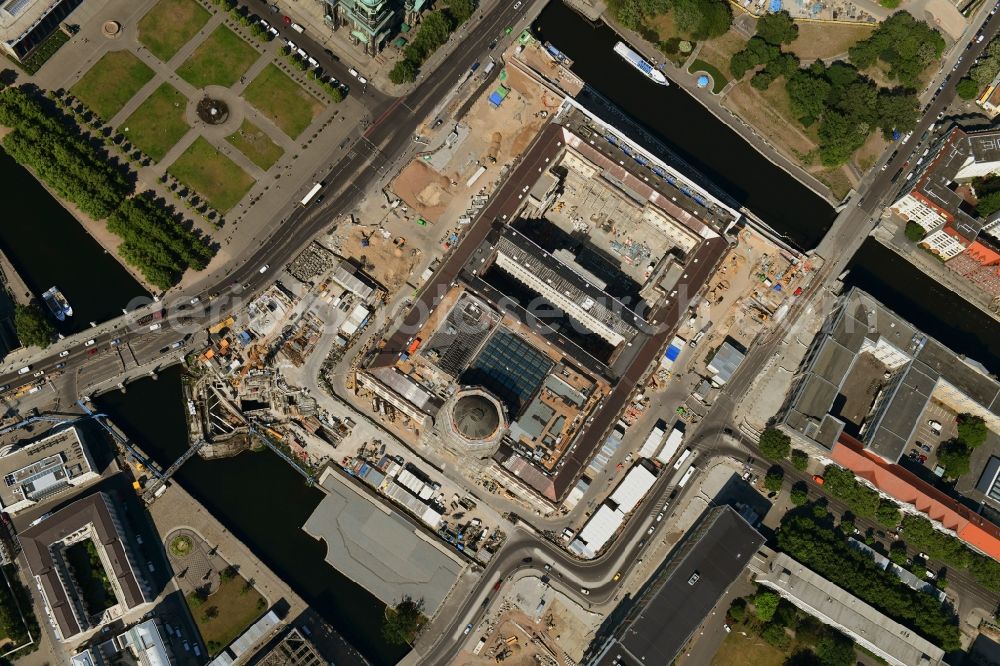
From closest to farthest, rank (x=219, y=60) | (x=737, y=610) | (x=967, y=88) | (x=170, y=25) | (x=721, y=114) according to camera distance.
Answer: (x=737, y=610), (x=219, y=60), (x=170, y=25), (x=967, y=88), (x=721, y=114)

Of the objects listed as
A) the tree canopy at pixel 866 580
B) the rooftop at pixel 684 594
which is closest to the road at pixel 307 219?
the rooftop at pixel 684 594

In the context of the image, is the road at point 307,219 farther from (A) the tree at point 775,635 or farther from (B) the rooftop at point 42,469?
(A) the tree at point 775,635

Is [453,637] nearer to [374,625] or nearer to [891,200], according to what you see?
[374,625]

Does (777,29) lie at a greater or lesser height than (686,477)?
greater

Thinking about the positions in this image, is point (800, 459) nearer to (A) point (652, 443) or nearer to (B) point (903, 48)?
(A) point (652, 443)

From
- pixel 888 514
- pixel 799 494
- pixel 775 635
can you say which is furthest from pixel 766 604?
pixel 888 514

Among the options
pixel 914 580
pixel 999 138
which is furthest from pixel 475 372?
pixel 999 138
